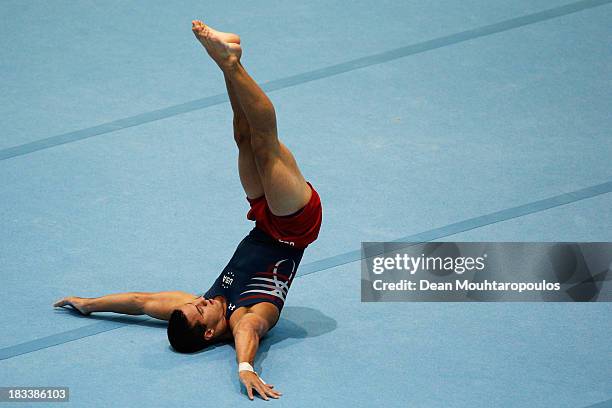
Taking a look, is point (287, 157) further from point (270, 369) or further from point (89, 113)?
point (89, 113)

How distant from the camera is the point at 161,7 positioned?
915 centimetres

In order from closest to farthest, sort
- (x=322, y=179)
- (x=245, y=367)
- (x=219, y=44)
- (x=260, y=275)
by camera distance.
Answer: (x=219, y=44) < (x=245, y=367) < (x=260, y=275) < (x=322, y=179)

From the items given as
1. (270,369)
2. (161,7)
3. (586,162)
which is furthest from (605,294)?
(161,7)

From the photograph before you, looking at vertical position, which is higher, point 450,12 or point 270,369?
point 450,12

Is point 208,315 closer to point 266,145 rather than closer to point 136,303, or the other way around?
point 136,303

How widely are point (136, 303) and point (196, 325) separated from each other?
424 millimetres

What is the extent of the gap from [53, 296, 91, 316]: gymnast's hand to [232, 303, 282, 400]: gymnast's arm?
80cm

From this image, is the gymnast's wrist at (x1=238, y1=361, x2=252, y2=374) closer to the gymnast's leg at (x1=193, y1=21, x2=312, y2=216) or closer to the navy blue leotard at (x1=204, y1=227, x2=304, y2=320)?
the navy blue leotard at (x1=204, y1=227, x2=304, y2=320)

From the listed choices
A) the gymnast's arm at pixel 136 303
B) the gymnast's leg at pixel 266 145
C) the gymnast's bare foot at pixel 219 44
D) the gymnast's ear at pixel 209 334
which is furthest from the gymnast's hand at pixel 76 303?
the gymnast's bare foot at pixel 219 44

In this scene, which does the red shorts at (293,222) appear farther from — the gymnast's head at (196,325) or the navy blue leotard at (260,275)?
the gymnast's head at (196,325)

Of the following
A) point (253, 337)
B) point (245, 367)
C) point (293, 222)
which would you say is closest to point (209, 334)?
point (253, 337)

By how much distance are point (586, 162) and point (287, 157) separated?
239cm

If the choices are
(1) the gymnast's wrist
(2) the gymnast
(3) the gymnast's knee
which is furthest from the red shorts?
(1) the gymnast's wrist

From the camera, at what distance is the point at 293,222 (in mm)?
5484
